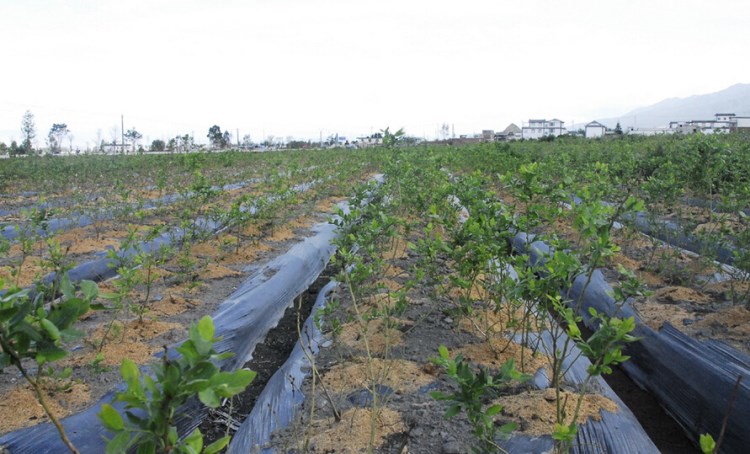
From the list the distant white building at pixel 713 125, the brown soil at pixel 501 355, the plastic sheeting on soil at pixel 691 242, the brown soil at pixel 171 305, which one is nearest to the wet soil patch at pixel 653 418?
the brown soil at pixel 501 355

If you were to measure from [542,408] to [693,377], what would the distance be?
1.10m

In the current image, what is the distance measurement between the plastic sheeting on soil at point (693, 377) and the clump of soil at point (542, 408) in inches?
17.6

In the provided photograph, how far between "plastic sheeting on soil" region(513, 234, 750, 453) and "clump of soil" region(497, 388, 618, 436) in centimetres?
45

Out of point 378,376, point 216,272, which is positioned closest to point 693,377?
point 378,376

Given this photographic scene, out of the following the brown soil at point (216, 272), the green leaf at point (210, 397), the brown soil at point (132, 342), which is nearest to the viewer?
the green leaf at point (210, 397)

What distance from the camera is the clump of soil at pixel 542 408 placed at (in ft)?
8.25

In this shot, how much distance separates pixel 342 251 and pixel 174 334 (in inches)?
61.5

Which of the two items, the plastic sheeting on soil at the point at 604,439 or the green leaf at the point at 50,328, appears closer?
the green leaf at the point at 50,328

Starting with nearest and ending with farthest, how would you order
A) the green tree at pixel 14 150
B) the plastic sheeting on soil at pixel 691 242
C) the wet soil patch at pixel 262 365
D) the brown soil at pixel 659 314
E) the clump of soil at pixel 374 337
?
the wet soil patch at pixel 262 365, the clump of soil at pixel 374 337, the brown soil at pixel 659 314, the plastic sheeting on soil at pixel 691 242, the green tree at pixel 14 150

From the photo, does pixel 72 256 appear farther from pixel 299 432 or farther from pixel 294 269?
pixel 299 432

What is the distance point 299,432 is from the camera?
8.52 feet

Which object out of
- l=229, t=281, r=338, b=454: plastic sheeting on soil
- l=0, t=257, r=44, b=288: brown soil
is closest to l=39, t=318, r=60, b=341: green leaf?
l=229, t=281, r=338, b=454: plastic sheeting on soil

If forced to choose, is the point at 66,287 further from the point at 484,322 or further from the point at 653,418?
the point at 653,418

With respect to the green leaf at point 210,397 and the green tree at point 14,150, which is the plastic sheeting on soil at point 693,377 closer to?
the green leaf at point 210,397
